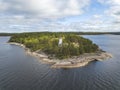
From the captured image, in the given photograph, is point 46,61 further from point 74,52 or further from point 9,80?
point 9,80

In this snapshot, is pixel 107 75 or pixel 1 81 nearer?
pixel 1 81

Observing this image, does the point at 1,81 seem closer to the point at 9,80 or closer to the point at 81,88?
the point at 9,80

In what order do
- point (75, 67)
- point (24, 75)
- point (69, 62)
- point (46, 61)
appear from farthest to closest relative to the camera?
point (46, 61), point (69, 62), point (75, 67), point (24, 75)

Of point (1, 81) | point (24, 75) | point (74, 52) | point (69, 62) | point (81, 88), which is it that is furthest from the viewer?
point (74, 52)

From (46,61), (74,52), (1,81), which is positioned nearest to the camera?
(1,81)

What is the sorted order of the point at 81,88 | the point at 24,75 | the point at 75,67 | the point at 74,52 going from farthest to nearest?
the point at 74,52
the point at 75,67
the point at 24,75
the point at 81,88

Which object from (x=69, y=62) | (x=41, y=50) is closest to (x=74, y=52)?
(x=69, y=62)

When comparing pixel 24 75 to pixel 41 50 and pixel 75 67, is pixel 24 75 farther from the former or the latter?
pixel 41 50

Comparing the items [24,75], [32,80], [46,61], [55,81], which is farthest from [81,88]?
[46,61]

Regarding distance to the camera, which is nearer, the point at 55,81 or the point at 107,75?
the point at 55,81
